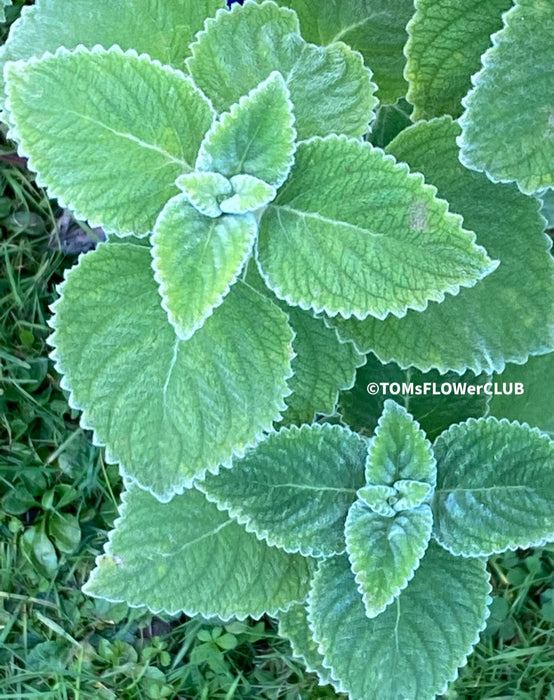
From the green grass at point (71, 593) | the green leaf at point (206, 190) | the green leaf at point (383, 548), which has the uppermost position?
the green leaf at point (206, 190)

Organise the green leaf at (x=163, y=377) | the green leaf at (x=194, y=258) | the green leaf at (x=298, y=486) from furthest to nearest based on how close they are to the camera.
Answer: the green leaf at (x=298, y=486), the green leaf at (x=163, y=377), the green leaf at (x=194, y=258)

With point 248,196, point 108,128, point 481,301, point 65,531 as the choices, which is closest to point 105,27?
point 108,128

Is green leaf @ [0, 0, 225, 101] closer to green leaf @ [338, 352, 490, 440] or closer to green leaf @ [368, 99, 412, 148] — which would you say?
green leaf @ [368, 99, 412, 148]

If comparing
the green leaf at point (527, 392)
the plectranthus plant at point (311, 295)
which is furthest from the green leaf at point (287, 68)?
the green leaf at point (527, 392)

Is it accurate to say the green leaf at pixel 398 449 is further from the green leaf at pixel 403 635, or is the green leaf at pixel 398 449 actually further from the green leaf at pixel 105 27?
the green leaf at pixel 105 27

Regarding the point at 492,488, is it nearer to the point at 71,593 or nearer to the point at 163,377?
the point at 163,377

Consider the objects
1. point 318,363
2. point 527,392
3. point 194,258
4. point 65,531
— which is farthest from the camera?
point 65,531
